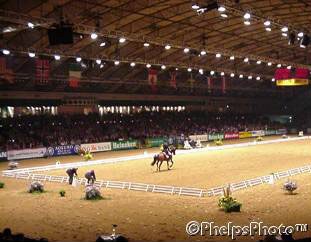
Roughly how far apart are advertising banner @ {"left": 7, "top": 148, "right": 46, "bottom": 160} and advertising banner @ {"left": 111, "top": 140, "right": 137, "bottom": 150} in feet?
27.4

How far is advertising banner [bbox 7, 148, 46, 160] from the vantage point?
3741 cm

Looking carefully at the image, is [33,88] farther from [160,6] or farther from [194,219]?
[194,219]

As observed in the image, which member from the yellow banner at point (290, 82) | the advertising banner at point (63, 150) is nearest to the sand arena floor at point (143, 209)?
the advertising banner at point (63, 150)

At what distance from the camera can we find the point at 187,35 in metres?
37.7

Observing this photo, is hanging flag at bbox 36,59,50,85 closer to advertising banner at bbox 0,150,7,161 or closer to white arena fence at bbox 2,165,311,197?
white arena fence at bbox 2,165,311,197

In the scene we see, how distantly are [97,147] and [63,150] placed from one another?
415 cm

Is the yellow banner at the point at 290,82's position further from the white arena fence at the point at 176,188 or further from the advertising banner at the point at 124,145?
the advertising banner at the point at 124,145

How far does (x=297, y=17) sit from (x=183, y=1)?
9481 millimetres

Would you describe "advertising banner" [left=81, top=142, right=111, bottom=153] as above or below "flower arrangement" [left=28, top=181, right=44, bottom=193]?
above

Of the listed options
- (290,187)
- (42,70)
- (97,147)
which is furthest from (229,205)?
(97,147)

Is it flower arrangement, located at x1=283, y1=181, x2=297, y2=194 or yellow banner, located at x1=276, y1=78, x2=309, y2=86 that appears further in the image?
yellow banner, located at x1=276, y1=78, x2=309, y2=86

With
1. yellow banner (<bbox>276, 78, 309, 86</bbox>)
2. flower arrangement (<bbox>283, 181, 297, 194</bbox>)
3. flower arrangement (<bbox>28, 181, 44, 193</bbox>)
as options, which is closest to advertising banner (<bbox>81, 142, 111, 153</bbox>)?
yellow banner (<bbox>276, 78, 309, 86</bbox>)

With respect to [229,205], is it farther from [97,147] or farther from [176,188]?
[97,147]

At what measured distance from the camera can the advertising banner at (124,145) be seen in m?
45.7
